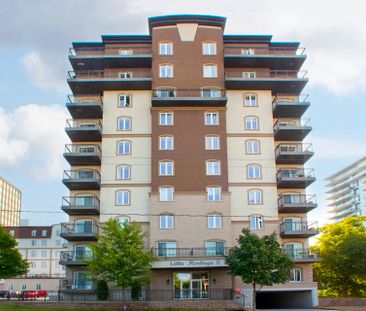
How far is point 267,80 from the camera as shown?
2053 inches

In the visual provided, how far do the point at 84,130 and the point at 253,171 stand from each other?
57.9ft

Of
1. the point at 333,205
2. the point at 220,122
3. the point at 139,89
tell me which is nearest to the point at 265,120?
the point at 220,122

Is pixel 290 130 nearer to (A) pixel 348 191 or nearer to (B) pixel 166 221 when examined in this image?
(B) pixel 166 221

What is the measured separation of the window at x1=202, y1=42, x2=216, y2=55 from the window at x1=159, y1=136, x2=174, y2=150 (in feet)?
33.5

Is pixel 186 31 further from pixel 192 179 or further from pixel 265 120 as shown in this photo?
pixel 192 179

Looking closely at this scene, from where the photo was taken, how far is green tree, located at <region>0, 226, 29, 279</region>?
53688 millimetres

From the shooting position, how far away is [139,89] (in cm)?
5291

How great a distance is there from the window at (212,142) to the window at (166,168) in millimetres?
4004

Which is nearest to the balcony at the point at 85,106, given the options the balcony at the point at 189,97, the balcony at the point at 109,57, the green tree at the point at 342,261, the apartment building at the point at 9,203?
the balcony at the point at 109,57

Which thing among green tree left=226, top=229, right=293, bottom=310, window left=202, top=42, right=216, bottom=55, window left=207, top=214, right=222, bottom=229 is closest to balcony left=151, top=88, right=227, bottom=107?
window left=202, top=42, right=216, bottom=55

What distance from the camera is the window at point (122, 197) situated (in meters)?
49.8

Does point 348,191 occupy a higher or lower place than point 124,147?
higher

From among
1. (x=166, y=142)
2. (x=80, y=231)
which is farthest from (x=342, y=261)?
(x=80, y=231)

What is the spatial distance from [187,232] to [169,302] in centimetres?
833
